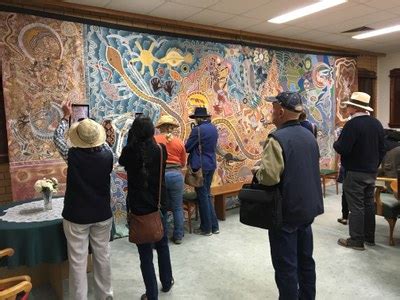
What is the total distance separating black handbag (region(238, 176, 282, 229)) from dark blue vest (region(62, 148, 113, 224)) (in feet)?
3.20

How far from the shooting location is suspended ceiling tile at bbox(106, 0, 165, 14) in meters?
3.66

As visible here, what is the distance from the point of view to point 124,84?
13.5 feet

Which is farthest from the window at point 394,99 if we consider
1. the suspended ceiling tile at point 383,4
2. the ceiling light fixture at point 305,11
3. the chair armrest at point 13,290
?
the chair armrest at point 13,290

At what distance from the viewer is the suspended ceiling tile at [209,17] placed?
418 centimetres

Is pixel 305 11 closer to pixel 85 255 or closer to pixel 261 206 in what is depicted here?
pixel 261 206

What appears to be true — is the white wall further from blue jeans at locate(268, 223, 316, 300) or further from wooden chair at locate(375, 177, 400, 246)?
blue jeans at locate(268, 223, 316, 300)

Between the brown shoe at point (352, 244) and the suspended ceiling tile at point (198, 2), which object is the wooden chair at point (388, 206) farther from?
the suspended ceiling tile at point (198, 2)

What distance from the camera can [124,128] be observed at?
13.7 feet

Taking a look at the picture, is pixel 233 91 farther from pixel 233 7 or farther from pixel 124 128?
pixel 124 128

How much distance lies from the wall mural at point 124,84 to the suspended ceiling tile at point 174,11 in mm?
316

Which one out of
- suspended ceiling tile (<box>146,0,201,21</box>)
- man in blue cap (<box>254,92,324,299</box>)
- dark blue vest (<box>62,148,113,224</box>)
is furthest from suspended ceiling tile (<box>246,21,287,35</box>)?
dark blue vest (<box>62,148,113,224</box>)

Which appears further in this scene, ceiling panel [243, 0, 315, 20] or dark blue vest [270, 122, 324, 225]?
ceiling panel [243, 0, 315, 20]

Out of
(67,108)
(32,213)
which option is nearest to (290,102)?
(32,213)

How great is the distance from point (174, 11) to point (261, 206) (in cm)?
293
